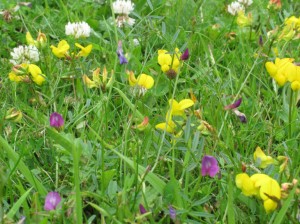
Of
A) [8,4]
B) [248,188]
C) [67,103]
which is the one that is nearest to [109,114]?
[67,103]

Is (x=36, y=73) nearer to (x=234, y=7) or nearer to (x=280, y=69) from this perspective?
(x=280, y=69)

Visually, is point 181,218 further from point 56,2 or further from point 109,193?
point 56,2

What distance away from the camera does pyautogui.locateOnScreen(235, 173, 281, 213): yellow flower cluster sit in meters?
1.33

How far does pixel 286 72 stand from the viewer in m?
1.69

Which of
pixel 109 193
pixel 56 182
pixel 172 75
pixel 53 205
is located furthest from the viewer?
pixel 172 75

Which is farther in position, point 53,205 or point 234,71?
point 234,71

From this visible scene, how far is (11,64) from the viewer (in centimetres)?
232

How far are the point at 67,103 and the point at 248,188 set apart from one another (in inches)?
29.8

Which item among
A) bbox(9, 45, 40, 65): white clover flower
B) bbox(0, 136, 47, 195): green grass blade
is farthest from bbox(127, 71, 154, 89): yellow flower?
bbox(9, 45, 40, 65): white clover flower

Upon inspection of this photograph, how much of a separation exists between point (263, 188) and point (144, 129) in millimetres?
472

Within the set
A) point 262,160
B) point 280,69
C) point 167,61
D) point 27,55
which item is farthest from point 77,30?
point 262,160

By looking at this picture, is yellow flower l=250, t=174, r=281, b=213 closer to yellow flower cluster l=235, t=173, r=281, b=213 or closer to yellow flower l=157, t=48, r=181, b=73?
yellow flower cluster l=235, t=173, r=281, b=213

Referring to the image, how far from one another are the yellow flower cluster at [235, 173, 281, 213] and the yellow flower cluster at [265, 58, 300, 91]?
376mm

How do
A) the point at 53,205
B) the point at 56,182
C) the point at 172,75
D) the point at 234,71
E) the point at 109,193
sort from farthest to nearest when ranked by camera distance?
the point at 234,71, the point at 172,75, the point at 56,182, the point at 109,193, the point at 53,205
